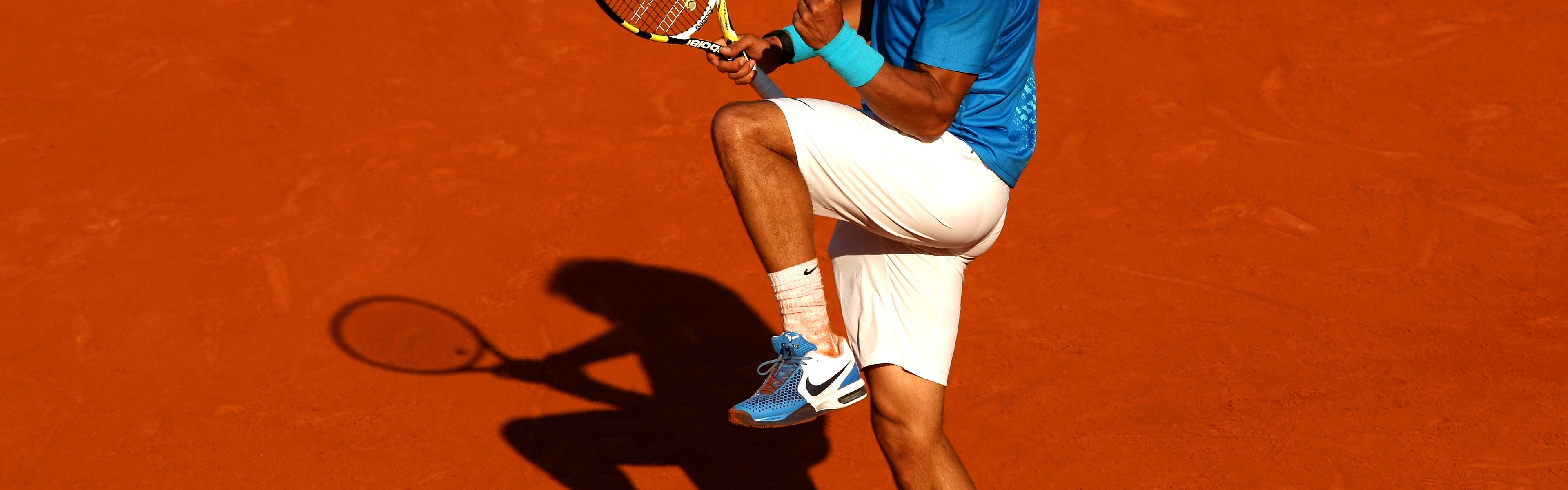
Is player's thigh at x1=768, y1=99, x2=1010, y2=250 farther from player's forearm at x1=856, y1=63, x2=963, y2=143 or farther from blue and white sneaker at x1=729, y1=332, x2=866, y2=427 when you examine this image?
blue and white sneaker at x1=729, y1=332, x2=866, y2=427

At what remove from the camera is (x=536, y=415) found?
215 inches

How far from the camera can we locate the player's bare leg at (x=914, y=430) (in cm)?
392

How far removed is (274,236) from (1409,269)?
5382mm

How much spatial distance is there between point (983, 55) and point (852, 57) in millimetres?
378

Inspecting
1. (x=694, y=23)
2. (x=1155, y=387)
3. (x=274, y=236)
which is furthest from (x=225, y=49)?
(x=1155, y=387)

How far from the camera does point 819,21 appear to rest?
3258 mm

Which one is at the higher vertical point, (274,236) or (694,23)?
(694,23)

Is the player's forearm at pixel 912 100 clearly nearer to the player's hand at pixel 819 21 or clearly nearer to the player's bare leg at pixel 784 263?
the player's hand at pixel 819 21

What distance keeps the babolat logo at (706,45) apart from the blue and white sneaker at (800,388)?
83 cm

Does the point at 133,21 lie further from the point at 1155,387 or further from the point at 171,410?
the point at 1155,387

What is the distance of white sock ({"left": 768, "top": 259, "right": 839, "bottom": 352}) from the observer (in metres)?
3.46

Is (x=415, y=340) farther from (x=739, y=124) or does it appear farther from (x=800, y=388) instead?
(x=739, y=124)

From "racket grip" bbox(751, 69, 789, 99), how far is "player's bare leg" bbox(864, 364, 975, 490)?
860 millimetres

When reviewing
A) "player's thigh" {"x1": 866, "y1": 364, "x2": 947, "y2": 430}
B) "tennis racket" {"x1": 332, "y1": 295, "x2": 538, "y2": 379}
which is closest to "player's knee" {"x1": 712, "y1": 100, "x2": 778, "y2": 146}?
"player's thigh" {"x1": 866, "y1": 364, "x2": 947, "y2": 430}
